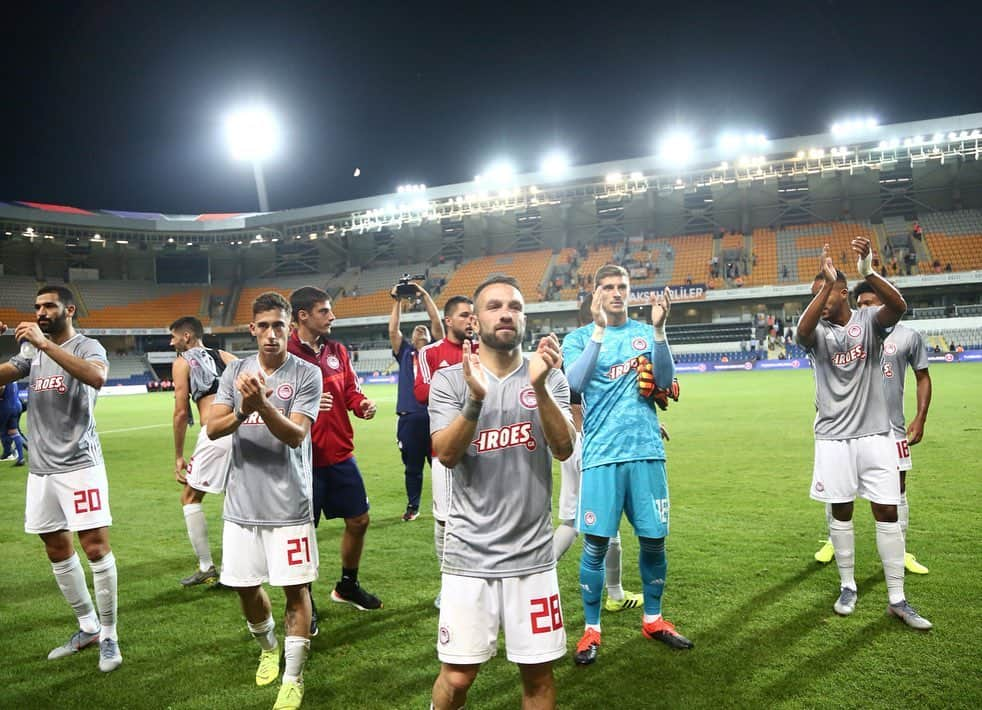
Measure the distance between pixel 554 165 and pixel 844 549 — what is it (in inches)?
1691

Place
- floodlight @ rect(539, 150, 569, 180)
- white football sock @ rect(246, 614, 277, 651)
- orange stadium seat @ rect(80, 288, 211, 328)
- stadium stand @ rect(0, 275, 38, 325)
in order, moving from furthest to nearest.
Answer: orange stadium seat @ rect(80, 288, 211, 328)
stadium stand @ rect(0, 275, 38, 325)
floodlight @ rect(539, 150, 569, 180)
white football sock @ rect(246, 614, 277, 651)

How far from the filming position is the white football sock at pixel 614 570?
15.5 feet

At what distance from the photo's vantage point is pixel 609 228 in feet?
165

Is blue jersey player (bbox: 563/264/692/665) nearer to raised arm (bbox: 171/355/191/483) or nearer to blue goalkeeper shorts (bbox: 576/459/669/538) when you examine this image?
blue goalkeeper shorts (bbox: 576/459/669/538)

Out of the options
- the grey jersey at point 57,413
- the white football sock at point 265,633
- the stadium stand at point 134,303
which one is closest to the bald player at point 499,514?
the white football sock at point 265,633

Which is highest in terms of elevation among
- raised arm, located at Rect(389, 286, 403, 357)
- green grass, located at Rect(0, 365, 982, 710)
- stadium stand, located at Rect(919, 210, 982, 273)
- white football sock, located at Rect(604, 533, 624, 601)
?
stadium stand, located at Rect(919, 210, 982, 273)

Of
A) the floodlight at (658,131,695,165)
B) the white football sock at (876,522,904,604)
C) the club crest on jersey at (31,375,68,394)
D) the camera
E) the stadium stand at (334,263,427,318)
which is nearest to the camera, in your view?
the white football sock at (876,522,904,604)

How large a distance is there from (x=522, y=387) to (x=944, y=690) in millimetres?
2873

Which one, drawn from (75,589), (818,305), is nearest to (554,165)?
(818,305)

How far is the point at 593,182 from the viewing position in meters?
42.4

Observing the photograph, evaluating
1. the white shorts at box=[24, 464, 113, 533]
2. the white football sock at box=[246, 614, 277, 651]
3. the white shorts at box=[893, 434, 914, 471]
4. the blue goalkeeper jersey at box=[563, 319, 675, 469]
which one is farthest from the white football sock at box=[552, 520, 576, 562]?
the white shorts at box=[24, 464, 113, 533]

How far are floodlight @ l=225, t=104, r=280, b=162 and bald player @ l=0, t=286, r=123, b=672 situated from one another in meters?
50.4

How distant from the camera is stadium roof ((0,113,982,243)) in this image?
35.7 m

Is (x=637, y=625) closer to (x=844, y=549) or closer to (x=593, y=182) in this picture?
(x=844, y=549)
